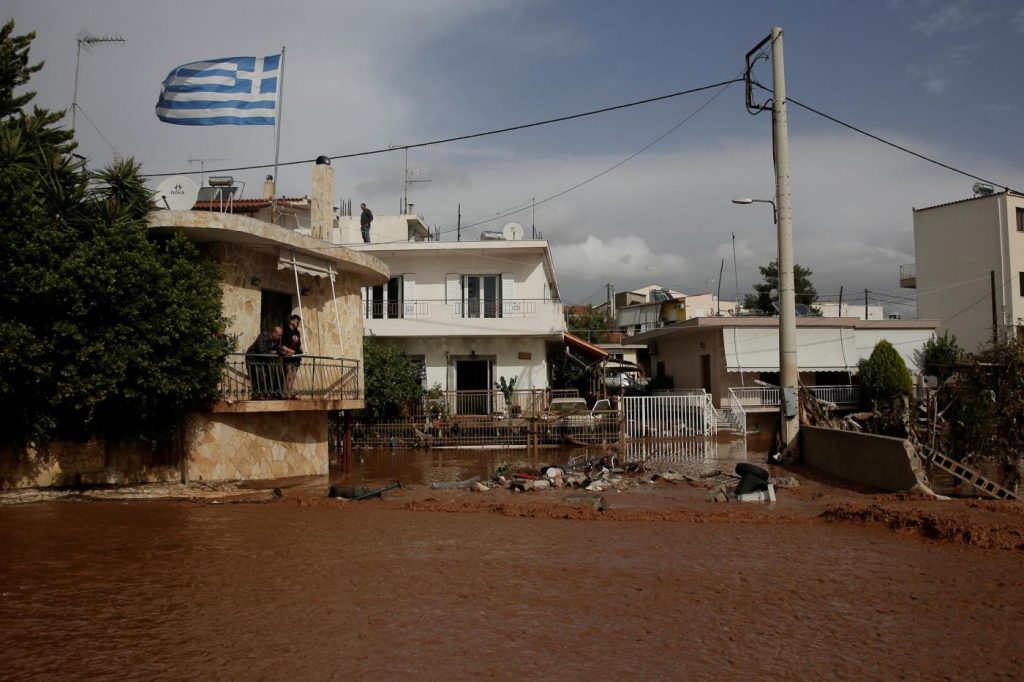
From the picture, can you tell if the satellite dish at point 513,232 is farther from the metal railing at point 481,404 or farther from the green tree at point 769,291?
the green tree at point 769,291

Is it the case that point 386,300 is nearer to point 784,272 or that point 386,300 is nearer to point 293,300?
point 293,300

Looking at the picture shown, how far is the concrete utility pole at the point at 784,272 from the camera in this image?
664 inches

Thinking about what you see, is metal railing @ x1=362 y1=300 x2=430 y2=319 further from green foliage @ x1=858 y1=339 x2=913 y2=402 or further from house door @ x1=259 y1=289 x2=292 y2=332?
green foliage @ x1=858 y1=339 x2=913 y2=402

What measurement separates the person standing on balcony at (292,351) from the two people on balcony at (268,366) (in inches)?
1.3

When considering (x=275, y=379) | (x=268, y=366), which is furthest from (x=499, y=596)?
(x=275, y=379)

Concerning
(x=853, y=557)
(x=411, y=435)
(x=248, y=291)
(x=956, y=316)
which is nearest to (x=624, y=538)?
(x=853, y=557)

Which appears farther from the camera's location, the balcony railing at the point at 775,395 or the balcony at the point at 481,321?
the balcony railing at the point at 775,395

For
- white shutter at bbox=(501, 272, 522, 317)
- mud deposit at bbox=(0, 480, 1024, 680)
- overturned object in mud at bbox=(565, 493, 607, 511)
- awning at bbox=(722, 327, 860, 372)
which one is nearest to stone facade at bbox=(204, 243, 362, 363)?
mud deposit at bbox=(0, 480, 1024, 680)

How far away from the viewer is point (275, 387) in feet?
46.8

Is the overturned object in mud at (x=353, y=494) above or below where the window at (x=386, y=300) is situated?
below

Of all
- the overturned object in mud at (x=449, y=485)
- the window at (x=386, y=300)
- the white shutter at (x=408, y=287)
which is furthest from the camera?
the white shutter at (x=408, y=287)

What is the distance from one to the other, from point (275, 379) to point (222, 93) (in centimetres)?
589

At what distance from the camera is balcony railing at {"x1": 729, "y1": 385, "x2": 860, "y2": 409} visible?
95.5ft

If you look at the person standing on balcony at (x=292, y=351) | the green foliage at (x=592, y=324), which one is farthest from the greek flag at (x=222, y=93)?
the green foliage at (x=592, y=324)
